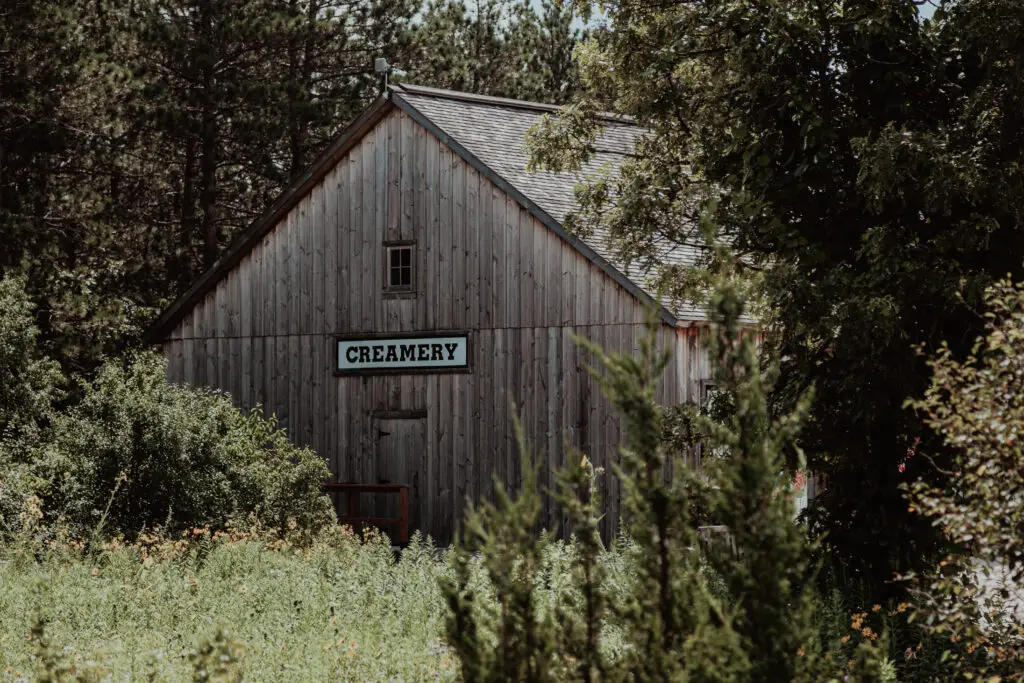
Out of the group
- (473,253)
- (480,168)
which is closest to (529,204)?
(480,168)

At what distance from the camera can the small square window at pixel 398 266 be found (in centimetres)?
2305

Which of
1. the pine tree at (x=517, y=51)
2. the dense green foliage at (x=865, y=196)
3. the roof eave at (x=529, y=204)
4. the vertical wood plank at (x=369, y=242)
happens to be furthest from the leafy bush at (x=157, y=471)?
the pine tree at (x=517, y=51)

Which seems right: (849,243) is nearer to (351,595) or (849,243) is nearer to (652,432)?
(351,595)

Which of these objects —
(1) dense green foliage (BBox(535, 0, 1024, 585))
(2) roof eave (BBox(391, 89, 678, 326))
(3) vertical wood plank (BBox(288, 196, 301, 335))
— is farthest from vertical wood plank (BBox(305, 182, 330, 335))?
(1) dense green foliage (BBox(535, 0, 1024, 585))

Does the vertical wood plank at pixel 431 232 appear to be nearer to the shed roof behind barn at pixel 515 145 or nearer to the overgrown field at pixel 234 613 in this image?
the shed roof behind barn at pixel 515 145

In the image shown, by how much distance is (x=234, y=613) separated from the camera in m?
10.6

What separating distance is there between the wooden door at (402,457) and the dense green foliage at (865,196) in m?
9.31

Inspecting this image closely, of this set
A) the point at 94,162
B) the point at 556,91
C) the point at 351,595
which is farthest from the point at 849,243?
the point at 556,91

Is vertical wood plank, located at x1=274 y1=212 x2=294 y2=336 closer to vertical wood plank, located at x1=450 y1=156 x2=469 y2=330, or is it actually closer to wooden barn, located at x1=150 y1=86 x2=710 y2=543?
wooden barn, located at x1=150 y1=86 x2=710 y2=543

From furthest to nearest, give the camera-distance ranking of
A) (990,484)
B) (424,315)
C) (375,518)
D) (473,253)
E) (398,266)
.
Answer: (398,266) < (424,315) < (473,253) < (375,518) < (990,484)

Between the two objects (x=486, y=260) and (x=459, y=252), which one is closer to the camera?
(x=486, y=260)

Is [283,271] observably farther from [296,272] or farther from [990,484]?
[990,484]

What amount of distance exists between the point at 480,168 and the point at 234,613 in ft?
41.6

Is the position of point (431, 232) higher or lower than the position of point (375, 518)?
higher
